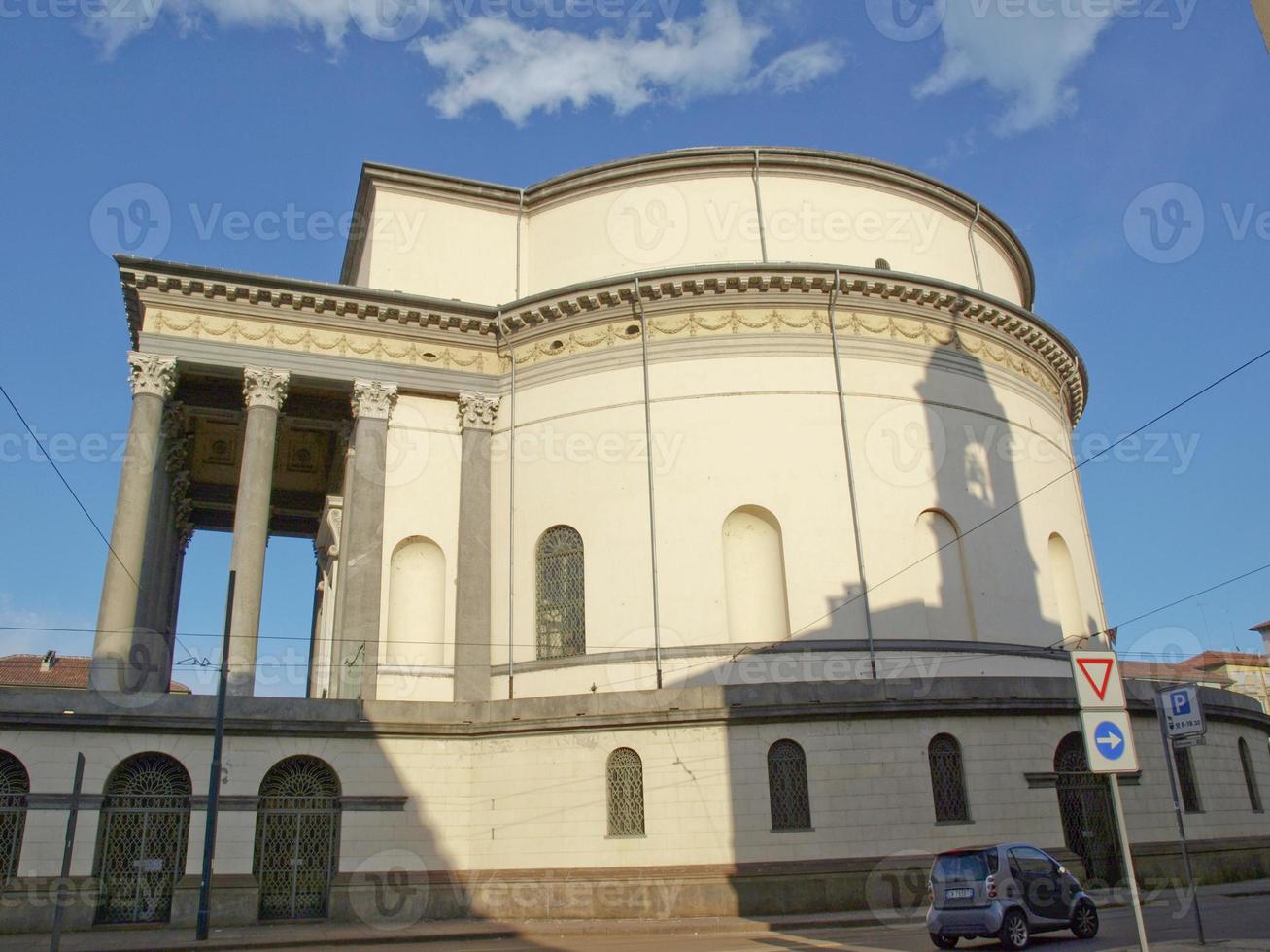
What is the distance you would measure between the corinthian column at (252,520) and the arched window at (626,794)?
7.64 meters

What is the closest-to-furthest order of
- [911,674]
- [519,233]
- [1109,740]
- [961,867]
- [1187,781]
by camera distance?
[1109,740] < [961,867] < [911,674] < [1187,781] < [519,233]

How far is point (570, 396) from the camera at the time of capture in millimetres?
25656

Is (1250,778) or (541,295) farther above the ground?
(541,295)

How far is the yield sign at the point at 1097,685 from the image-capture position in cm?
966

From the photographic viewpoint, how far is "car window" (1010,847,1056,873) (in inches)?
562

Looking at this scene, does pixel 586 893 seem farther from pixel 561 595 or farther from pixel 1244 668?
pixel 1244 668

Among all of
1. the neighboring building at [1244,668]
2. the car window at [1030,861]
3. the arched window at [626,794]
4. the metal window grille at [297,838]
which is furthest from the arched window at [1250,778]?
the neighboring building at [1244,668]

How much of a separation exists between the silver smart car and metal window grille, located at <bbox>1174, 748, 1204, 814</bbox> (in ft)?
33.0

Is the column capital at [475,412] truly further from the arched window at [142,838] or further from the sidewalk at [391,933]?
the sidewalk at [391,933]

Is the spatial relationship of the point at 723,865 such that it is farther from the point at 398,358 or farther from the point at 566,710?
the point at 398,358

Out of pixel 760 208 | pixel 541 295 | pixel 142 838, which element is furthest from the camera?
pixel 760 208

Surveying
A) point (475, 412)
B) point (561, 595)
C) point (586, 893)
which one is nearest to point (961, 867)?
point (586, 893)

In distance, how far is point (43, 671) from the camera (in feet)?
184

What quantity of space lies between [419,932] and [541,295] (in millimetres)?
14283
